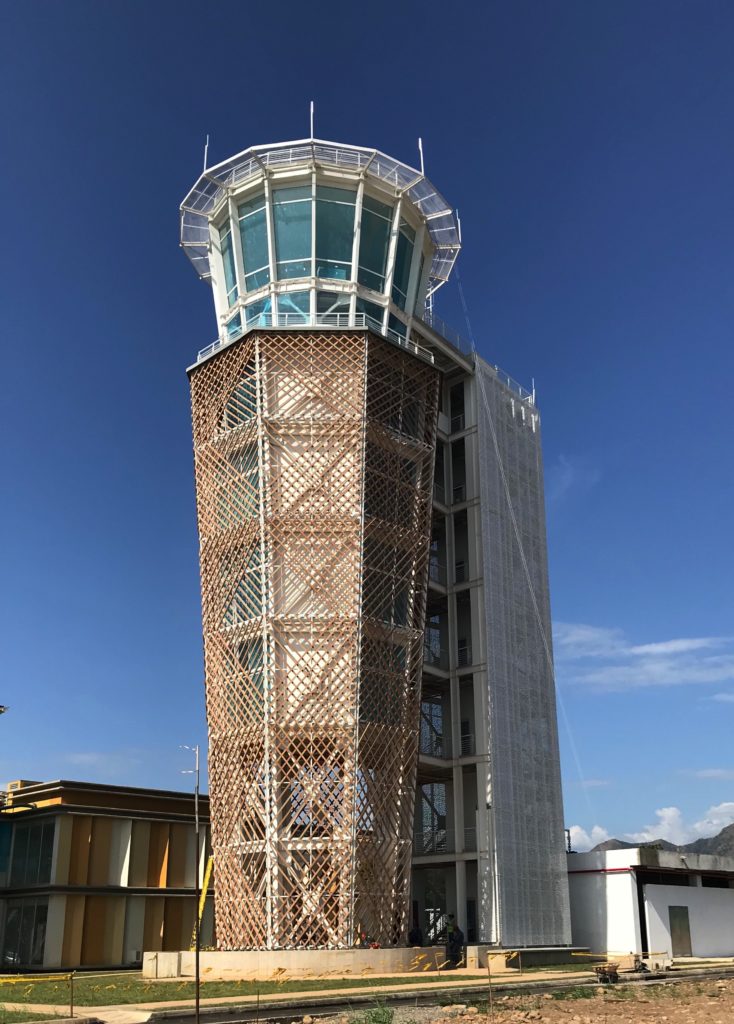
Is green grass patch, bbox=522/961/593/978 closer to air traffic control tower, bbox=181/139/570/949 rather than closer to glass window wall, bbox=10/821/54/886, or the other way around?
air traffic control tower, bbox=181/139/570/949

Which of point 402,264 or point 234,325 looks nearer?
point 234,325

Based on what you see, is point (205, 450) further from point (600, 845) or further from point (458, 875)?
point (600, 845)

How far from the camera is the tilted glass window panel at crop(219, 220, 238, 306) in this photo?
43312mm

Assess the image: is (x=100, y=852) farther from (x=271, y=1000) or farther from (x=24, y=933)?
(x=271, y=1000)

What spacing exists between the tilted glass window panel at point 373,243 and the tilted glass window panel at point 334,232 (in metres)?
0.56

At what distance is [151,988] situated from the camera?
1037 inches

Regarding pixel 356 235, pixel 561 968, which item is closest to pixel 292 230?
pixel 356 235

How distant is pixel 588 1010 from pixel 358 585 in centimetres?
1833

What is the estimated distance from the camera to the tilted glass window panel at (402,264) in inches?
1682

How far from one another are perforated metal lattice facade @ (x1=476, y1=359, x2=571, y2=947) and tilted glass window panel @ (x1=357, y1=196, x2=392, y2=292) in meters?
9.42

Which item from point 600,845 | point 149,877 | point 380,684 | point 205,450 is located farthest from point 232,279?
point 600,845

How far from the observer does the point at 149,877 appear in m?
43.4

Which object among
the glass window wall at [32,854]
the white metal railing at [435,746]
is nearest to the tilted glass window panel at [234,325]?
the white metal railing at [435,746]

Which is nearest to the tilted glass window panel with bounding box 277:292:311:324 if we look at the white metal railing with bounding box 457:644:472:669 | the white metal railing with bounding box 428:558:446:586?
the white metal railing with bounding box 428:558:446:586
